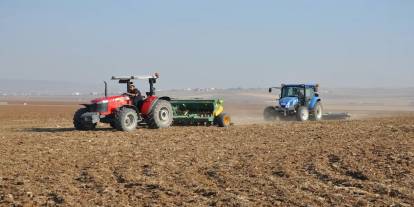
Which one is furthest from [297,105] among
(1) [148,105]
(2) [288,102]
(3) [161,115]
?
(1) [148,105]

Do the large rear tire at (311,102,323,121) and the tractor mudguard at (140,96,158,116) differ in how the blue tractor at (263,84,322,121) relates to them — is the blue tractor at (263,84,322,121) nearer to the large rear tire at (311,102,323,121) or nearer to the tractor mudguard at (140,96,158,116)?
the large rear tire at (311,102,323,121)

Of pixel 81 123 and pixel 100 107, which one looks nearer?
pixel 100 107

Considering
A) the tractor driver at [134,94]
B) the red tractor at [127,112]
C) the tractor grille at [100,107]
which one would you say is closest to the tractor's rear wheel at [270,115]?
the red tractor at [127,112]

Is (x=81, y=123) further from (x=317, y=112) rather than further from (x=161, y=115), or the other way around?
(x=317, y=112)

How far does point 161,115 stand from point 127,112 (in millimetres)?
1455

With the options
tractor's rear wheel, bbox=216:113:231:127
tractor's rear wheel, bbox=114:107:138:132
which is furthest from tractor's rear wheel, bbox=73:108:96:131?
tractor's rear wheel, bbox=216:113:231:127

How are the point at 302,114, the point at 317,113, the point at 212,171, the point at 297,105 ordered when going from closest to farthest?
the point at 212,171, the point at 302,114, the point at 297,105, the point at 317,113

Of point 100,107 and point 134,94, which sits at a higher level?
point 134,94

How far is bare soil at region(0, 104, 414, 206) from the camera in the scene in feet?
26.5

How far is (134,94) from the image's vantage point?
18.7 metres

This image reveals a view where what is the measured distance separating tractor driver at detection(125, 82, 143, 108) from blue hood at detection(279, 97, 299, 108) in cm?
712

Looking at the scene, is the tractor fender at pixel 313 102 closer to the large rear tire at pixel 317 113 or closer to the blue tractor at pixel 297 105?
the blue tractor at pixel 297 105

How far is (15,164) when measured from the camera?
35.9 ft

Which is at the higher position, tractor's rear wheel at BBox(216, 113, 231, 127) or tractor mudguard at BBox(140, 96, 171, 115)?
tractor mudguard at BBox(140, 96, 171, 115)
